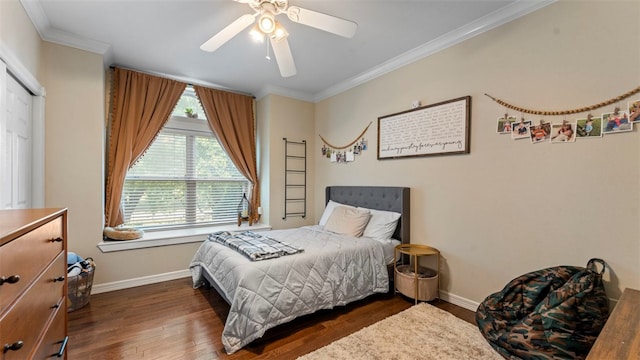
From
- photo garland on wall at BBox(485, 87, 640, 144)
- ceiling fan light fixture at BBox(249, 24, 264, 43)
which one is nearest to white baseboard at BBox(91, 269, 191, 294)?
ceiling fan light fixture at BBox(249, 24, 264, 43)

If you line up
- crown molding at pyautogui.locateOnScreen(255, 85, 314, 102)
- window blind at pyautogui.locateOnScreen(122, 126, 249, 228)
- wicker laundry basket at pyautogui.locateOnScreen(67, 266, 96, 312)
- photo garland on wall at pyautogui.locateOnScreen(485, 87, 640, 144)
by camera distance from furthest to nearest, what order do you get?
crown molding at pyautogui.locateOnScreen(255, 85, 314, 102) → window blind at pyautogui.locateOnScreen(122, 126, 249, 228) → wicker laundry basket at pyautogui.locateOnScreen(67, 266, 96, 312) → photo garland on wall at pyautogui.locateOnScreen(485, 87, 640, 144)

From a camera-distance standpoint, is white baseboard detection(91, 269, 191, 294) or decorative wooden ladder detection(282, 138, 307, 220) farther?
decorative wooden ladder detection(282, 138, 307, 220)

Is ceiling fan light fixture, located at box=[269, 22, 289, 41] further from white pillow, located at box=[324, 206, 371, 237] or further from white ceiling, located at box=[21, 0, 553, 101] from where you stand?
white pillow, located at box=[324, 206, 371, 237]

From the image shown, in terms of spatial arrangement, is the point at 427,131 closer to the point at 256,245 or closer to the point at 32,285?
the point at 256,245

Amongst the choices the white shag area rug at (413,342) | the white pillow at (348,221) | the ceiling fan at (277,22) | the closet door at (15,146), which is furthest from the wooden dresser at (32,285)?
the white pillow at (348,221)

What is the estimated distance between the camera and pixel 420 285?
2.62 metres

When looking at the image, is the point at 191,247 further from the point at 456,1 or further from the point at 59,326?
the point at 456,1

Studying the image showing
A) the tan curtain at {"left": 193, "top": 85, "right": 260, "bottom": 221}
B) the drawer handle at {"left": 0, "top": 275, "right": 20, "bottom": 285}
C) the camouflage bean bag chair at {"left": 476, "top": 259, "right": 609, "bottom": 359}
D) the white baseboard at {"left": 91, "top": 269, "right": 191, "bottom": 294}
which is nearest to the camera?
the drawer handle at {"left": 0, "top": 275, "right": 20, "bottom": 285}

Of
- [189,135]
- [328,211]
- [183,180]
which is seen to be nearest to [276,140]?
[189,135]

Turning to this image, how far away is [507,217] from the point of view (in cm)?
231

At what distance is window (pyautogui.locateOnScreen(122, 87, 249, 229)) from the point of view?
143 inches

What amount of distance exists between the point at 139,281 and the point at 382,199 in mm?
3015

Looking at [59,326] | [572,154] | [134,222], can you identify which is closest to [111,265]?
[134,222]

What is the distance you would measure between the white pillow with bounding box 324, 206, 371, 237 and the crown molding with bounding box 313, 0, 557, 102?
67.9 inches
